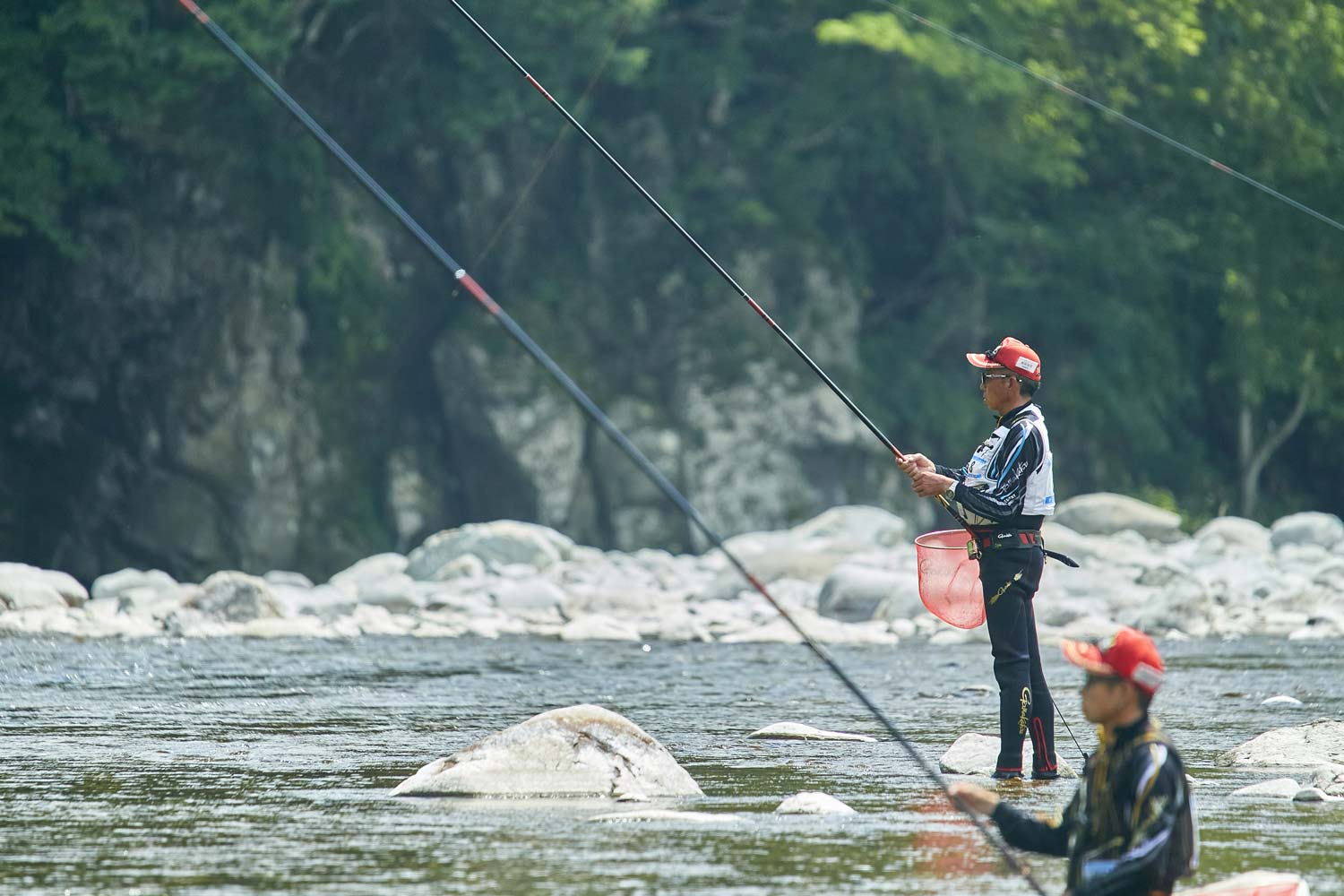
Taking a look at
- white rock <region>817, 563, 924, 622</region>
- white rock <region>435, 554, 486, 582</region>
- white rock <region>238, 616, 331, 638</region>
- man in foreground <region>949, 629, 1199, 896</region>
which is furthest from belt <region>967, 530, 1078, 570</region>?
white rock <region>435, 554, 486, 582</region>

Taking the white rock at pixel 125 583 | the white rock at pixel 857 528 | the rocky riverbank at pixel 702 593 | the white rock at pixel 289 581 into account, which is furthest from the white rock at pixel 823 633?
the white rock at pixel 289 581

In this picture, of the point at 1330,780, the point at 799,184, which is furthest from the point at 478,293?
the point at 799,184

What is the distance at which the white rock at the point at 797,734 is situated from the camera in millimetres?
7754

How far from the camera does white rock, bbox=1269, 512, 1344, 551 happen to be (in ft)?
72.9

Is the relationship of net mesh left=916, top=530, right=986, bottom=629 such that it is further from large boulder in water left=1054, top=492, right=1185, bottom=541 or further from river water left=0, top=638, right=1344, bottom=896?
large boulder in water left=1054, top=492, right=1185, bottom=541

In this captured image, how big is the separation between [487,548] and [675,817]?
15.1 m

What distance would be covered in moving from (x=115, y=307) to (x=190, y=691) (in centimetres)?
1466

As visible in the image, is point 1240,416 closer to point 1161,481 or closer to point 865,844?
point 1161,481

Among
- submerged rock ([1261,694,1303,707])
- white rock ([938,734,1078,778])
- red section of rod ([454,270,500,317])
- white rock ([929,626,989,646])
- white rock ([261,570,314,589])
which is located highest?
red section of rod ([454,270,500,317])

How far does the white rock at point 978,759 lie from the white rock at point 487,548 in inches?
540

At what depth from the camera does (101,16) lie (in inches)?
875

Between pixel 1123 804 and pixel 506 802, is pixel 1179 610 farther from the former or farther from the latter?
pixel 1123 804

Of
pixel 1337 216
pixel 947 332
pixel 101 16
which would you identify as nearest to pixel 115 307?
pixel 101 16

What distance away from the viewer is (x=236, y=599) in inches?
603
